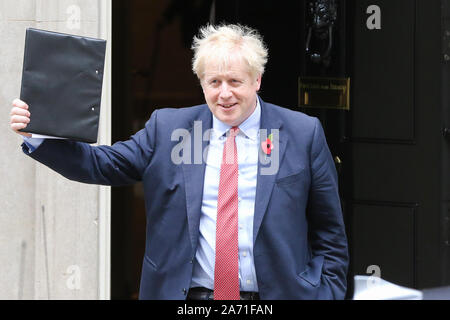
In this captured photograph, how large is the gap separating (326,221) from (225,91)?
626mm

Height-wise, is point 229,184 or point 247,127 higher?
point 247,127

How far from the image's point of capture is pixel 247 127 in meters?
3.09

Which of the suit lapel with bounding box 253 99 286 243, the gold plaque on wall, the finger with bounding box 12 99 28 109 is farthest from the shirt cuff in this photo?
the gold plaque on wall

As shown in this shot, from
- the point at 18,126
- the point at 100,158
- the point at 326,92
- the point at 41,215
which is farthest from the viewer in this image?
the point at 326,92

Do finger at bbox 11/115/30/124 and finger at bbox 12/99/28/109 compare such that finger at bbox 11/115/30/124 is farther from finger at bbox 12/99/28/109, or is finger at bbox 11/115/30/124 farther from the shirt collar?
the shirt collar

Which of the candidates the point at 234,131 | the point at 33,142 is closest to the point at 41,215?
the point at 33,142

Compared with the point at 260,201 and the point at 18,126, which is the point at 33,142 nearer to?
the point at 18,126

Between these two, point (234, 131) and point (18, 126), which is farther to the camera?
point (234, 131)

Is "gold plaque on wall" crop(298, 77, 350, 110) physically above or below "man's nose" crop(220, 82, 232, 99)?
above

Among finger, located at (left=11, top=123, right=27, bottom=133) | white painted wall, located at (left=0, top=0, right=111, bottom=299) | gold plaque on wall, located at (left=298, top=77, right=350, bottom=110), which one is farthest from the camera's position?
gold plaque on wall, located at (left=298, top=77, right=350, bottom=110)

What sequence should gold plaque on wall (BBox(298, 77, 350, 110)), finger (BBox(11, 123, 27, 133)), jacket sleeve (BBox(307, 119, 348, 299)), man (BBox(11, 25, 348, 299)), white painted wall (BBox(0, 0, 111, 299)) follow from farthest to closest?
gold plaque on wall (BBox(298, 77, 350, 110)), white painted wall (BBox(0, 0, 111, 299)), jacket sleeve (BBox(307, 119, 348, 299)), man (BBox(11, 25, 348, 299)), finger (BBox(11, 123, 27, 133))

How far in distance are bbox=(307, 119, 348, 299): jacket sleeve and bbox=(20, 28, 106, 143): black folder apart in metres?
A: 0.81

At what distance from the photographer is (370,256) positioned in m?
5.17

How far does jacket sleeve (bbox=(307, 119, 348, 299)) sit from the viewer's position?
307 centimetres
